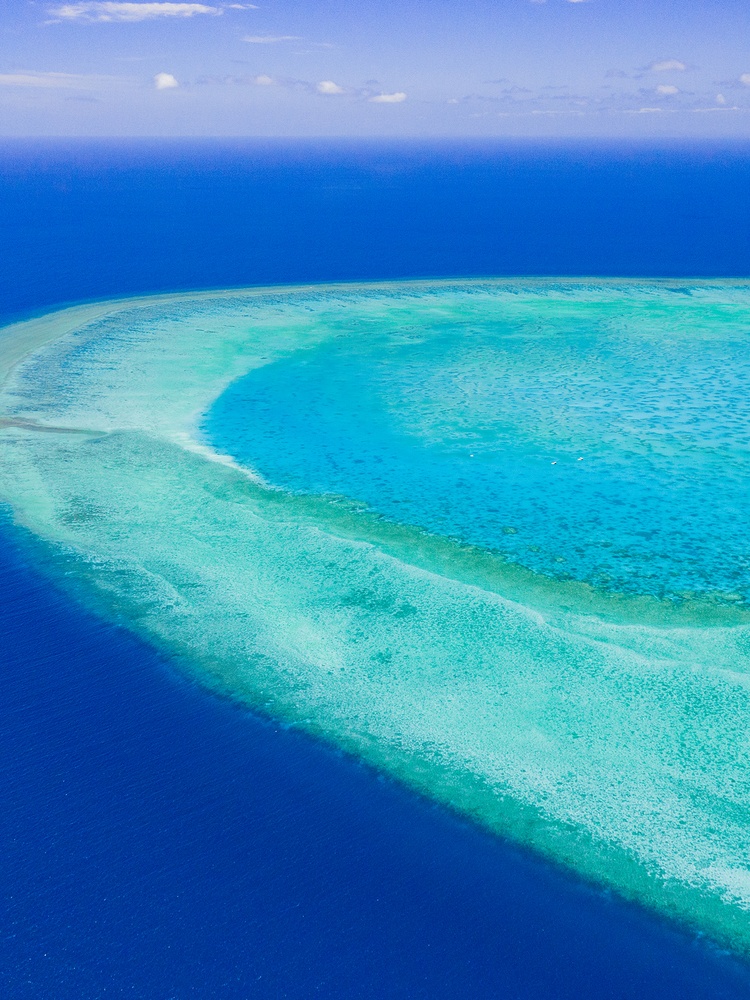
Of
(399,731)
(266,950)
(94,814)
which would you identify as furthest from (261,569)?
(266,950)

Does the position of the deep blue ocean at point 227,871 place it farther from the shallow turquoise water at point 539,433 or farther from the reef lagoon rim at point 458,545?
the shallow turquoise water at point 539,433

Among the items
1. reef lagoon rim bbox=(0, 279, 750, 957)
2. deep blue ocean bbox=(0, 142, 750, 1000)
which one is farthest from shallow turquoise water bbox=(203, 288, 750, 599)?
deep blue ocean bbox=(0, 142, 750, 1000)

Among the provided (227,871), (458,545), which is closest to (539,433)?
(458,545)

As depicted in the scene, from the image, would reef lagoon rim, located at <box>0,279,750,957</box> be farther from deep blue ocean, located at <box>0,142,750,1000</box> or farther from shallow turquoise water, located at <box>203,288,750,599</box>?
deep blue ocean, located at <box>0,142,750,1000</box>

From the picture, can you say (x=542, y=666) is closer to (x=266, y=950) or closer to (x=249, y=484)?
(x=266, y=950)

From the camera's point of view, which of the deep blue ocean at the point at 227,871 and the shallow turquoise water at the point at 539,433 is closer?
the deep blue ocean at the point at 227,871

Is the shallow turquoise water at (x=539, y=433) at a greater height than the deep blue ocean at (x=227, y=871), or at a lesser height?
greater

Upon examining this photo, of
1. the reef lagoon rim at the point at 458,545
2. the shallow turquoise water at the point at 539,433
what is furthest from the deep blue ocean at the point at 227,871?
the shallow turquoise water at the point at 539,433

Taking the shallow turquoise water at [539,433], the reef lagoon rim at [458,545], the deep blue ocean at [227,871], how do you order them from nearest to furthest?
the deep blue ocean at [227,871] → the reef lagoon rim at [458,545] → the shallow turquoise water at [539,433]
